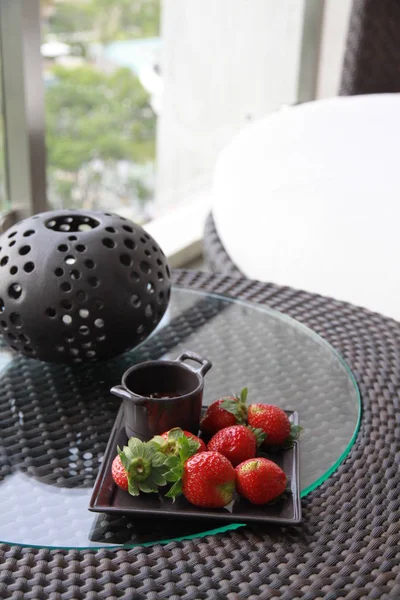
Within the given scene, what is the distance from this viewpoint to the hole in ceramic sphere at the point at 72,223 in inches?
38.0

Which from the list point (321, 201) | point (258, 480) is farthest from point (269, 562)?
point (321, 201)

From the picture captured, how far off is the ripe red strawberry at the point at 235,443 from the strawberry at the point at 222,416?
0.11ft

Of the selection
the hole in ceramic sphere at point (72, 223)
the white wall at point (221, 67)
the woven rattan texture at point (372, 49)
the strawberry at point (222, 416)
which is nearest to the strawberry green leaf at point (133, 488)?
the strawberry at point (222, 416)

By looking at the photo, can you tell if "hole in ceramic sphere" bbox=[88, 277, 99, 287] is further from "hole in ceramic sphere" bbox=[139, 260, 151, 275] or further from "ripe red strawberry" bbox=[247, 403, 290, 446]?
"ripe red strawberry" bbox=[247, 403, 290, 446]

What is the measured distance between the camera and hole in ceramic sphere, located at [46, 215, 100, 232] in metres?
0.97

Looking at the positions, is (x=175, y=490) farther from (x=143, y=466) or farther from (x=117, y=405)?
(x=117, y=405)

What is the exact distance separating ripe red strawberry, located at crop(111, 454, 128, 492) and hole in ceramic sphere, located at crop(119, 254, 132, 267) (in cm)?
27

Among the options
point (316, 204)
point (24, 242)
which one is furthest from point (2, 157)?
point (24, 242)

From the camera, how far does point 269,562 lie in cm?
67

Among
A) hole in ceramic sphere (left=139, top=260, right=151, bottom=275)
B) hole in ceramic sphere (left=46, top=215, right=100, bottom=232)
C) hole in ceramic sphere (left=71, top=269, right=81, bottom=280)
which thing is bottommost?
hole in ceramic sphere (left=139, top=260, right=151, bottom=275)

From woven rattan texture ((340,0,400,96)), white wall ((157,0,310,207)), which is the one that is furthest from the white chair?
white wall ((157,0,310,207))

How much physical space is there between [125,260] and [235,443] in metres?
0.28

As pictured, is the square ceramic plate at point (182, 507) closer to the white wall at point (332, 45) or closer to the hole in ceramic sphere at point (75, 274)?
the hole in ceramic sphere at point (75, 274)

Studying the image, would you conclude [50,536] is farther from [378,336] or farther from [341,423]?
[378,336]
